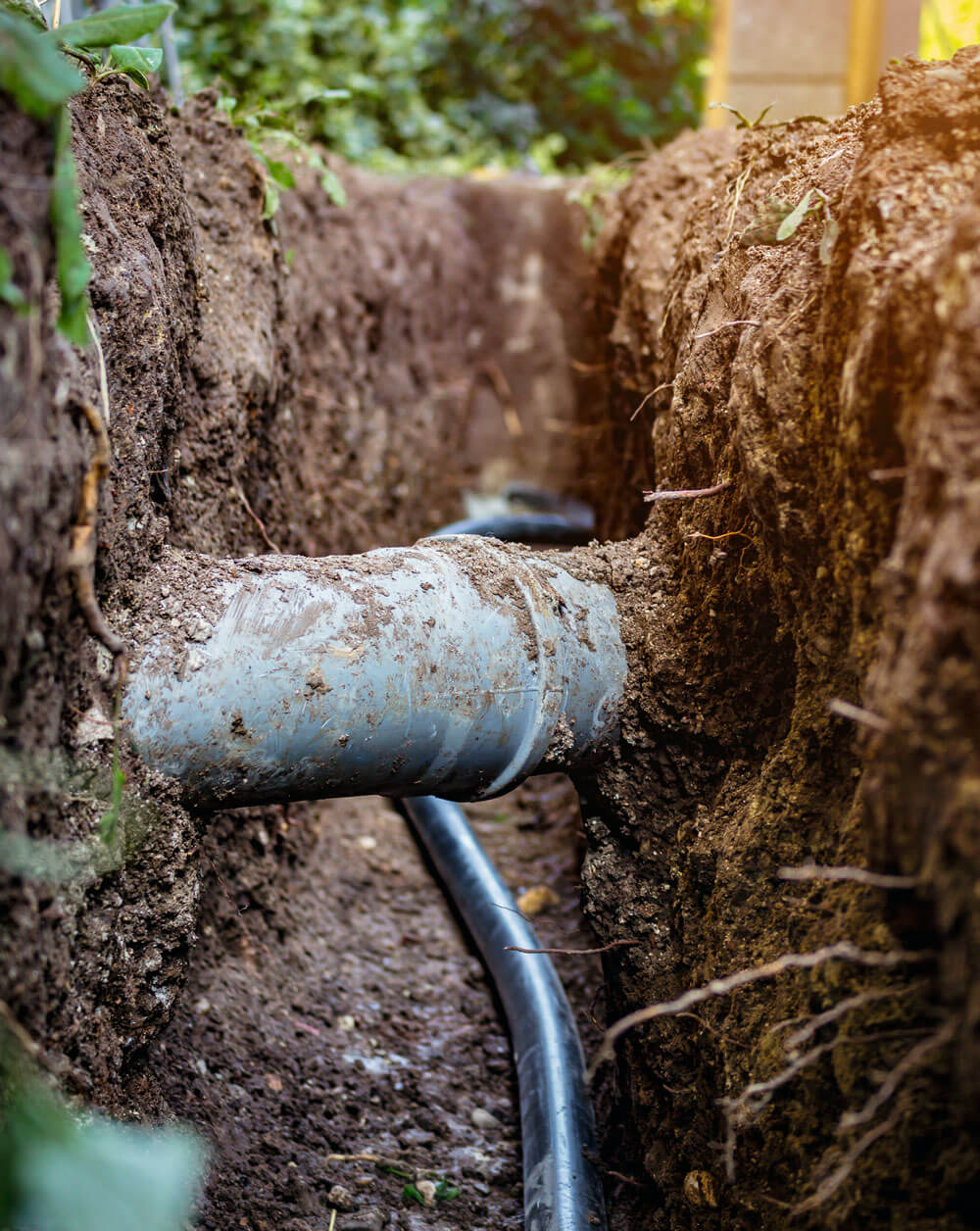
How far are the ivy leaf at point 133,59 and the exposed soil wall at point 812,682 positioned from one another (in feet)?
3.80

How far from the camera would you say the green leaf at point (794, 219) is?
4.99ft

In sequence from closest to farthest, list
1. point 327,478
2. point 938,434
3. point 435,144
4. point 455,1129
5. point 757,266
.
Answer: point 938,434 → point 757,266 → point 455,1129 → point 327,478 → point 435,144

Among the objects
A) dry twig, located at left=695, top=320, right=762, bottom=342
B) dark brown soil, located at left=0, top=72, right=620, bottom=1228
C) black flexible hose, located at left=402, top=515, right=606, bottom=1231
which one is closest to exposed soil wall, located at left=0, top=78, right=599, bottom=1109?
dark brown soil, located at left=0, top=72, right=620, bottom=1228

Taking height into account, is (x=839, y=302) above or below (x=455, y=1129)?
above

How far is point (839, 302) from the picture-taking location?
1372mm

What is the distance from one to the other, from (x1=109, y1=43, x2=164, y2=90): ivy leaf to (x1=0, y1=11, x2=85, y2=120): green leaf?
2.64ft

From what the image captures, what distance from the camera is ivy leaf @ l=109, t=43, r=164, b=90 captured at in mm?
1727

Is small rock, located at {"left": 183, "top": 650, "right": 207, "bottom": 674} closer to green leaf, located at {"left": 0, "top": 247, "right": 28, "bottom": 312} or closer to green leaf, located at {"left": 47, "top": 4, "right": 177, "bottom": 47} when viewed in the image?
green leaf, located at {"left": 0, "top": 247, "right": 28, "bottom": 312}

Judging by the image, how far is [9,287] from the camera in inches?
37.9

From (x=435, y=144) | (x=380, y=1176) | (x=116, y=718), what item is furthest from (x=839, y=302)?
(x=435, y=144)

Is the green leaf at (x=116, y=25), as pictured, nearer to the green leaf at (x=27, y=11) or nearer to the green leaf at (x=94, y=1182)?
the green leaf at (x=27, y=11)

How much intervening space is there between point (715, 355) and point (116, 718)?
1244 mm

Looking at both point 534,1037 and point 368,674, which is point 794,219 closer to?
point 368,674

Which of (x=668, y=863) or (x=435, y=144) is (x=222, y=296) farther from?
(x=435, y=144)
